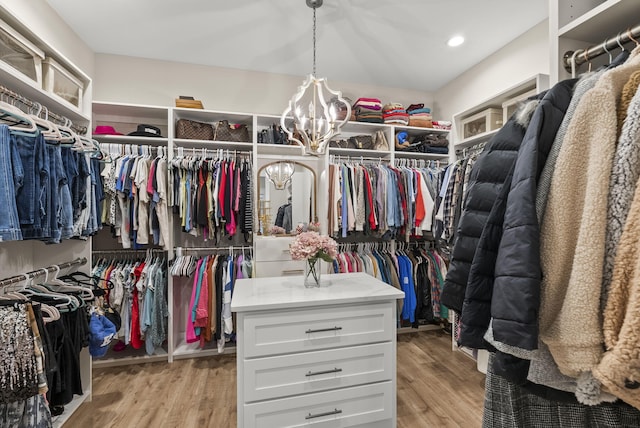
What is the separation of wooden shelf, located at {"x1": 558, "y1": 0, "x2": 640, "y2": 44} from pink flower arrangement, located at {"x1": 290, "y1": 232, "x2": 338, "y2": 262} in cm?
134

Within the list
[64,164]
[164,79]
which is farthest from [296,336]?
[164,79]

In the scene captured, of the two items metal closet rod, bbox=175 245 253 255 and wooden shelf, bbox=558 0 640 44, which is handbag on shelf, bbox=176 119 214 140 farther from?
wooden shelf, bbox=558 0 640 44

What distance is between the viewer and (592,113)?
1.94ft

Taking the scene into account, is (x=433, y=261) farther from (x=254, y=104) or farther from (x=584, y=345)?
(x=584, y=345)

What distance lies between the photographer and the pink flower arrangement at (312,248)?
1.76m

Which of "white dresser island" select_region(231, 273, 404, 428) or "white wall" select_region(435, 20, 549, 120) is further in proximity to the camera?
"white wall" select_region(435, 20, 549, 120)

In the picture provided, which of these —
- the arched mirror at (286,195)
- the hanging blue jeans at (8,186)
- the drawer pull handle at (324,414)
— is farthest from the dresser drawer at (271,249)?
the hanging blue jeans at (8,186)

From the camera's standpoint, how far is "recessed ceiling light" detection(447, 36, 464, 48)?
8.84 ft

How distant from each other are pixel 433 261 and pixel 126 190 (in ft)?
9.87

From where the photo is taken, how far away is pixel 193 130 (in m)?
2.88

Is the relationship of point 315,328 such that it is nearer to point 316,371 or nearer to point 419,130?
point 316,371

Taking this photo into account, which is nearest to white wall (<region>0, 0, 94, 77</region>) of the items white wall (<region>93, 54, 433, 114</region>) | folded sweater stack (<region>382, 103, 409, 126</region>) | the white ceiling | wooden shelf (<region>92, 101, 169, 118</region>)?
the white ceiling

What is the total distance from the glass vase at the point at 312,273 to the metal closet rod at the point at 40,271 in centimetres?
154

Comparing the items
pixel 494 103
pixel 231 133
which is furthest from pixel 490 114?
pixel 231 133
